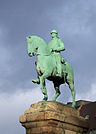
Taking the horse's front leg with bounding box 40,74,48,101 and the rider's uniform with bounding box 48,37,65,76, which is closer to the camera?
the horse's front leg with bounding box 40,74,48,101

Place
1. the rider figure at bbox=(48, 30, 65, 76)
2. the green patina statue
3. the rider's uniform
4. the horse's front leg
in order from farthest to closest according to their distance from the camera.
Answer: the rider's uniform → the rider figure at bbox=(48, 30, 65, 76) → the green patina statue → the horse's front leg

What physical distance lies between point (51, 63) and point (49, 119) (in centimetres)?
289

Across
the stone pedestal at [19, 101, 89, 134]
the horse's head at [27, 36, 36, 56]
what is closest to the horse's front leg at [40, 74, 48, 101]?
the stone pedestal at [19, 101, 89, 134]

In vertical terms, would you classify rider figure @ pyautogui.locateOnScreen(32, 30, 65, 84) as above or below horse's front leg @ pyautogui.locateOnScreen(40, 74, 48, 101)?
above

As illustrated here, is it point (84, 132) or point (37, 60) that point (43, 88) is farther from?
point (84, 132)

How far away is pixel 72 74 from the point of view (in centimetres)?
1759

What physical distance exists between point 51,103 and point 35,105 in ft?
2.70

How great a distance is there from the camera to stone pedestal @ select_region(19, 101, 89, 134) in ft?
48.2

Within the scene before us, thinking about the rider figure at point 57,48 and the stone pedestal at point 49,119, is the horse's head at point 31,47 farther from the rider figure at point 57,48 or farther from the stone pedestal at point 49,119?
the stone pedestal at point 49,119

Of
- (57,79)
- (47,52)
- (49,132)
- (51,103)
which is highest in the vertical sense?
(47,52)

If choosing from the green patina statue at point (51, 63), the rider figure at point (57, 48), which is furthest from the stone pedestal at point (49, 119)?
the rider figure at point (57, 48)

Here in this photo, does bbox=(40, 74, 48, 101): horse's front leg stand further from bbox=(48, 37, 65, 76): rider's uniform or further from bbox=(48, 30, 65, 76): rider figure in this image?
bbox=(48, 37, 65, 76): rider's uniform

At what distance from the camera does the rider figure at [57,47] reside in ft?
53.7

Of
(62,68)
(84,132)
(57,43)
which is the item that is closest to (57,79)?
(62,68)
